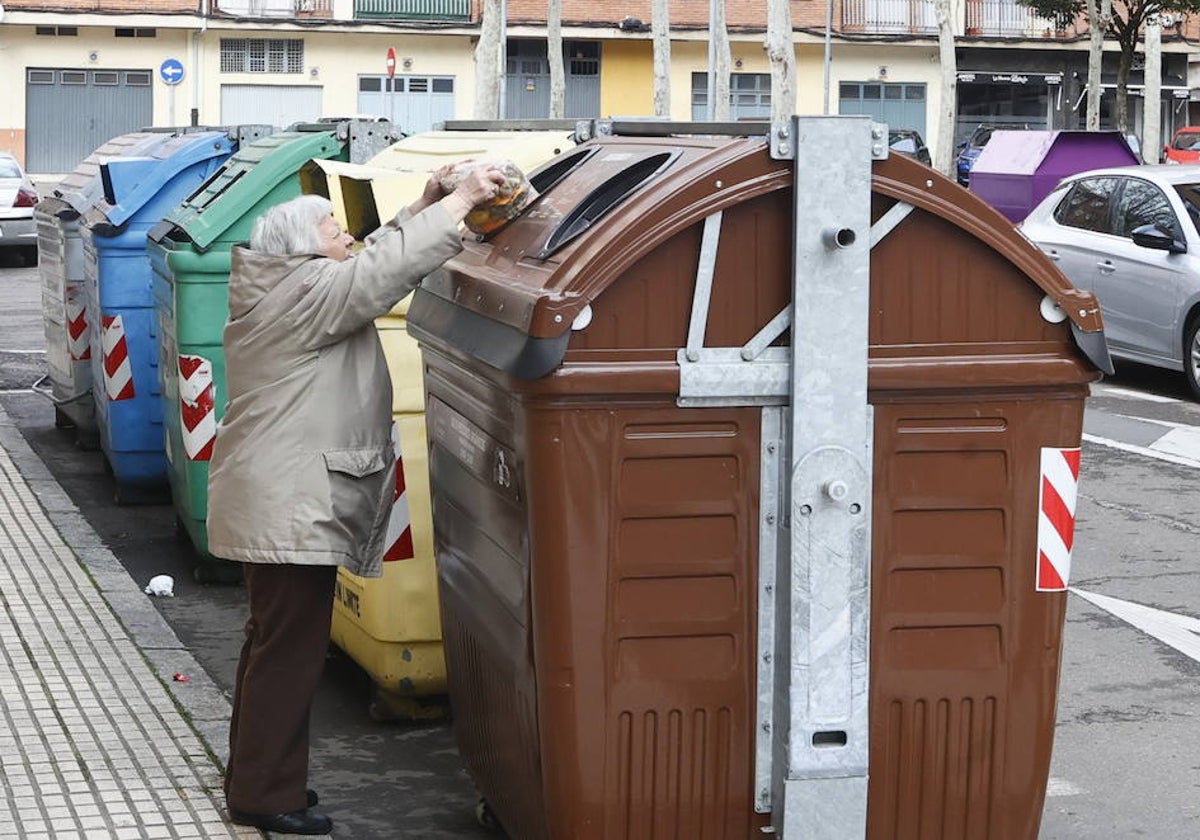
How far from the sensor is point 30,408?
1316cm

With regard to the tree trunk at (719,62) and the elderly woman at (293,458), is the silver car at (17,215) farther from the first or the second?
the elderly woman at (293,458)

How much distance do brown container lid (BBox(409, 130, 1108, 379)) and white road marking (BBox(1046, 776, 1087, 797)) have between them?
183 cm

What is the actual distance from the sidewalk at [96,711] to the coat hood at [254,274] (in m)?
1.32

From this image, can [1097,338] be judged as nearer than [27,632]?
Yes

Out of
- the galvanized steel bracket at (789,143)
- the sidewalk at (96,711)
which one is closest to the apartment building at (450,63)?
the sidewalk at (96,711)

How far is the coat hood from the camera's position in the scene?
4.88 meters

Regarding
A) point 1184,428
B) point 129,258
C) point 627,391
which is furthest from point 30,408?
point 627,391

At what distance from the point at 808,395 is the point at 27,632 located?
3.83 meters

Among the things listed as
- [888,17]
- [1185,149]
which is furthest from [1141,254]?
[888,17]

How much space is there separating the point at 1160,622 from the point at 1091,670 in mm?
784

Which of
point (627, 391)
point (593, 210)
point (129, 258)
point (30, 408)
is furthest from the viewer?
point (30, 408)

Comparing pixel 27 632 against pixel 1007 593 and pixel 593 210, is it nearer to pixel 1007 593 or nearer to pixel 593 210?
pixel 593 210

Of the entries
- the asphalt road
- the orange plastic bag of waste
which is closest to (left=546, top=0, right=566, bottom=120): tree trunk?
the asphalt road

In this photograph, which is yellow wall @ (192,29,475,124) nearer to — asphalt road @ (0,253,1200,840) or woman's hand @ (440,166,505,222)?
asphalt road @ (0,253,1200,840)
